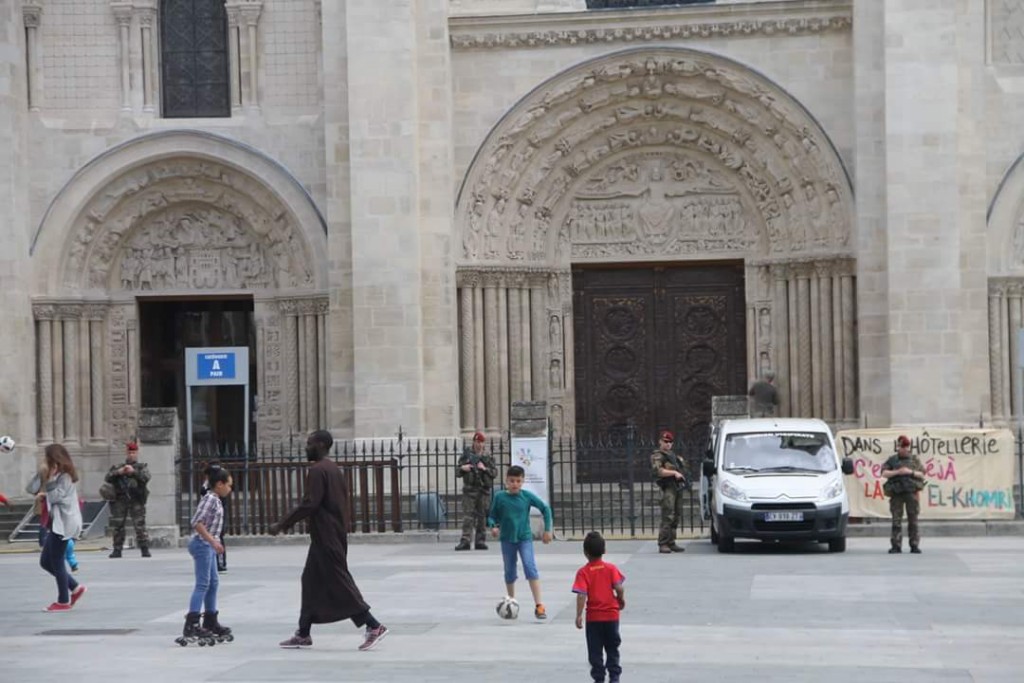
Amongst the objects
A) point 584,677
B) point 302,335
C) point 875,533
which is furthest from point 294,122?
point 584,677

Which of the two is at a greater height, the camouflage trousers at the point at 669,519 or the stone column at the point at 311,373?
the stone column at the point at 311,373

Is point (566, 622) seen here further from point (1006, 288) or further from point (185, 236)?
point (185, 236)

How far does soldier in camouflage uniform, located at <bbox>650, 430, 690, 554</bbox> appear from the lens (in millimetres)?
23906

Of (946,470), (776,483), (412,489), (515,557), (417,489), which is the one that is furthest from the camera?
(412,489)

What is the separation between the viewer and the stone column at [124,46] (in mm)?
31938

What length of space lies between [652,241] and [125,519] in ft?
34.4

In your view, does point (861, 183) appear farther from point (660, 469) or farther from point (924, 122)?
point (660, 469)

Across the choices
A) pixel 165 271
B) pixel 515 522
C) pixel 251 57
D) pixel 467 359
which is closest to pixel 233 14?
pixel 251 57

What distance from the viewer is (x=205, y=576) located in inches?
617

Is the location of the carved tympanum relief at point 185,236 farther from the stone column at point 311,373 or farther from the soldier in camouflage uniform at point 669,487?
the soldier in camouflage uniform at point 669,487

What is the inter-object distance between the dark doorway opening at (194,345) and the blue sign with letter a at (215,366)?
2851mm

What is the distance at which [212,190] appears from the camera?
3225 centimetres

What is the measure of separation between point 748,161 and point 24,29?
11772 millimetres

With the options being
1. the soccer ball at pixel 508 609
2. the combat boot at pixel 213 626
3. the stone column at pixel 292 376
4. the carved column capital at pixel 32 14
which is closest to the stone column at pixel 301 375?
the stone column at pixel 292 376
